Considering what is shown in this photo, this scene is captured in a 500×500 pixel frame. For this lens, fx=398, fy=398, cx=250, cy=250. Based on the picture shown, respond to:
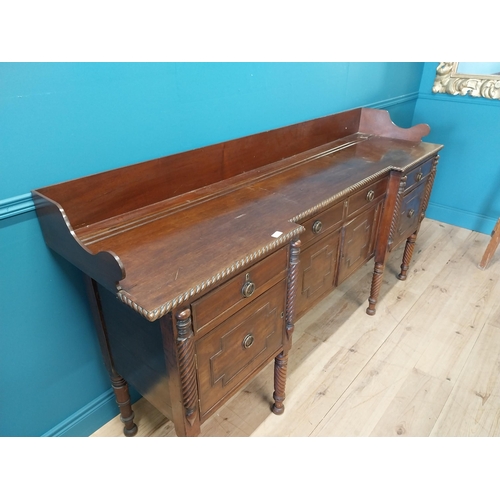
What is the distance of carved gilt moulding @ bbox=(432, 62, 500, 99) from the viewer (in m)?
2.66

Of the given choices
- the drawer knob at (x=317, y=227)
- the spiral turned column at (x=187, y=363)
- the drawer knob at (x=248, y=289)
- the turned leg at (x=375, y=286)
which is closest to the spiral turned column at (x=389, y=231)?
the turned leg at (x=375, y=286)

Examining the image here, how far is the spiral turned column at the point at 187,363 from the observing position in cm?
94

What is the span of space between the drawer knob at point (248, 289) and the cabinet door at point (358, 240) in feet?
2.20

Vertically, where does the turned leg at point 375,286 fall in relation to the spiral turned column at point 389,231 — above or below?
below

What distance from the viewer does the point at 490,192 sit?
292cm

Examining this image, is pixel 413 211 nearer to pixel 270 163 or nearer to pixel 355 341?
pixel 355 341

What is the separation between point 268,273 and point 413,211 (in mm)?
1304

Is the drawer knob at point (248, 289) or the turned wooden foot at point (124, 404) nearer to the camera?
the drawer knob at point (248, 289)

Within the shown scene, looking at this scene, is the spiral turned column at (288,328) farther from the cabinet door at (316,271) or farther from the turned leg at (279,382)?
the cabinet door at (316,271)

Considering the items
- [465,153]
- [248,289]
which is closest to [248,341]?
[248,289]

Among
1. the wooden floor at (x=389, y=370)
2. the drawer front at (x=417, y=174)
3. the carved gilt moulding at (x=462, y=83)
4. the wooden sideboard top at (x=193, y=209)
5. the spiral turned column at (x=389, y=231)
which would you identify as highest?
the carved gilt moulding at (x=462, y=83)

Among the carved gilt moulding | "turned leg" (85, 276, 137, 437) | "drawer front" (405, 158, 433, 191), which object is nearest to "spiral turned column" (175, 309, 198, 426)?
"turned leg" (85, 276, 137, 437)

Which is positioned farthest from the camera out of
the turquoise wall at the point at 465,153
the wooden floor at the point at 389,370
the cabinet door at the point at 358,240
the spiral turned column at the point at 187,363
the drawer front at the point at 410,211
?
the turquoise wall at the point at 465,153

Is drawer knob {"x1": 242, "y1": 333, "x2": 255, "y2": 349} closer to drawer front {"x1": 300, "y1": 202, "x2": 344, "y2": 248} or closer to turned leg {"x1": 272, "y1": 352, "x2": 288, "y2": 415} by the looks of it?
turned leg {"x1": 272, "y1": 352, "x2": 288, "y2": 415}
